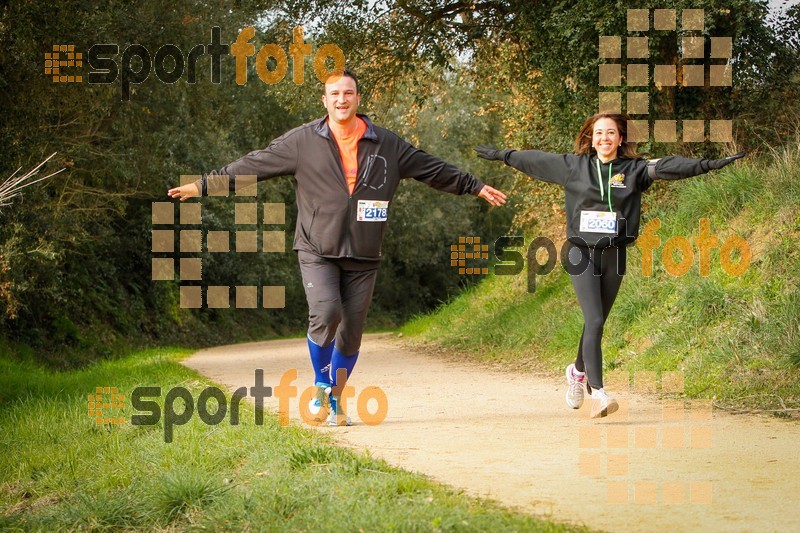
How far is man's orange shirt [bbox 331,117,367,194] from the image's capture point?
24.8 ft

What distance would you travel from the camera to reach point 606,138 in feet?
25.8

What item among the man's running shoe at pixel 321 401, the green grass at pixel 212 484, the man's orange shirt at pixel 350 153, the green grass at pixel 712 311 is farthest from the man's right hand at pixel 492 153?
the green grass at pixel 712 311

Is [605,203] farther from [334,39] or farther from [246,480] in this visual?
[334,39]

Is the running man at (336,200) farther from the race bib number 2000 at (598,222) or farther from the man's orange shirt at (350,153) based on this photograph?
the race bib number 2000 at (598,222)

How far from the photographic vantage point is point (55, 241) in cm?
1641

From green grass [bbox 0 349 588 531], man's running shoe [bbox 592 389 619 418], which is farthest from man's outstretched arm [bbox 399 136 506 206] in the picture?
green grass [bbox 0 349 588 531]

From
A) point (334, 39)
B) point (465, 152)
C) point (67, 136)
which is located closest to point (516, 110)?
point (334, 39)

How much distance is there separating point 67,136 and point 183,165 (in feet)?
36.7

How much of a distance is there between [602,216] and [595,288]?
0.57 m

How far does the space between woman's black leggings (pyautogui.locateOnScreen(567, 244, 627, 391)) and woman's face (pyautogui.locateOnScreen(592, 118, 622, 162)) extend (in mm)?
757

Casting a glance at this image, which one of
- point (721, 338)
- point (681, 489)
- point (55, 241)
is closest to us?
point (681, 489)

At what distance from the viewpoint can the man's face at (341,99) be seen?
755cm

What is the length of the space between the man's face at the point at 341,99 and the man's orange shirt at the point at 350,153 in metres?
0.14

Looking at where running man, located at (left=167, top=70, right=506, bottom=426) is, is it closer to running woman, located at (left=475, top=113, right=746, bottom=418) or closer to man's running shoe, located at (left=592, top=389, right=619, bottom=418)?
running woman, located at (left=475, top=113, right=746, bottom=418)
